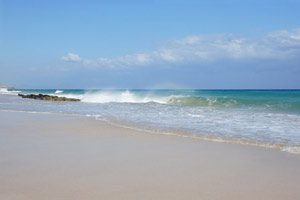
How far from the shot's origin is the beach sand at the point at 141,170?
15.6 ft

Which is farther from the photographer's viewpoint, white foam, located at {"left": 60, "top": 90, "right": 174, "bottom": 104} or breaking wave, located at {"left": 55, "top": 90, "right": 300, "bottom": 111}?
white foam, located at {"left": 60, "top": 90, "right": 174, "bottom": 104}

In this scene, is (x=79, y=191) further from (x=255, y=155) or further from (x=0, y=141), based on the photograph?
(x=0, y=141)

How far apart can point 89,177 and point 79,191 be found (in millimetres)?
700

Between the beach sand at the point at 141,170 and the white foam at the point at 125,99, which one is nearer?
the beach sand at the point at 141,170

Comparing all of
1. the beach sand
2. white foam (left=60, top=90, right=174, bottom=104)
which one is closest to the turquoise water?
white foam (left=60, top=90, right=174, bottom=104)

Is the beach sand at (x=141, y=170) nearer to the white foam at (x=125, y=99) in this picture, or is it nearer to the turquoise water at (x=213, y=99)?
the turquoise water at (x=213, y=99)

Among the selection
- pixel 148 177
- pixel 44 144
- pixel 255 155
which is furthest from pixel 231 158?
pixel 44 144

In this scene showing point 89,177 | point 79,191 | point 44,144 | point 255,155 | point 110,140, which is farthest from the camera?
point 110,140

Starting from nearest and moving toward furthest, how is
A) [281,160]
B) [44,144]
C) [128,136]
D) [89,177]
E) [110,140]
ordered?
[89,177], [281,160], [44,144], [110,140], [128,136]

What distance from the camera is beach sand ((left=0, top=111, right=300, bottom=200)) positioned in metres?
4.74

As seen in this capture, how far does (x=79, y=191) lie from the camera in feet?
15.5

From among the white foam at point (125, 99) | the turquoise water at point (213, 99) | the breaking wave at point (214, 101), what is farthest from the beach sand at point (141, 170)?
the white foam at point (125, 99)

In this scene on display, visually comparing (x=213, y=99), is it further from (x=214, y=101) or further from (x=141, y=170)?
(x=141, y=170)

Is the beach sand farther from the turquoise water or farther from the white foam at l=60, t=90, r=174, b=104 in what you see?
the white foam at l=60, t=90, r=174, b=104
